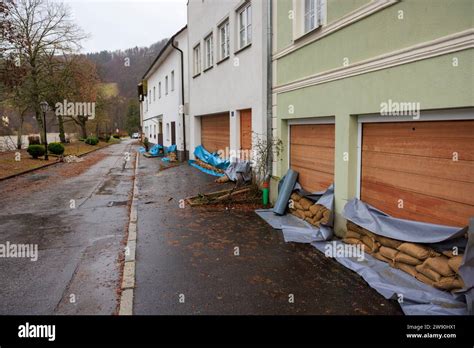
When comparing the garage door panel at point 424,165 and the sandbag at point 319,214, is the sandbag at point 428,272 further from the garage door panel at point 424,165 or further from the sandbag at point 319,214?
the sandbag at point 319,214

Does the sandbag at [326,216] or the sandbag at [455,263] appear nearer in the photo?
the sandbag at [455,263]

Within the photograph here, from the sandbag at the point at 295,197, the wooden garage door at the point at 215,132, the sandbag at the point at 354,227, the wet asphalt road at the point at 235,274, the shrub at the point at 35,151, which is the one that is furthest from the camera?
the shrub at the point at 35,151

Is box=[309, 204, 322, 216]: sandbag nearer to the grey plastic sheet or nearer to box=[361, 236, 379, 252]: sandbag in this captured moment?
A: the grey plastic sheet

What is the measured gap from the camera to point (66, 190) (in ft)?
44.5

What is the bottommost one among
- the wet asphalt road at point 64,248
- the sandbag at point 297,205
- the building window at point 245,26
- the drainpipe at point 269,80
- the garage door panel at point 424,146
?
the wet asphalt road at point 64,248

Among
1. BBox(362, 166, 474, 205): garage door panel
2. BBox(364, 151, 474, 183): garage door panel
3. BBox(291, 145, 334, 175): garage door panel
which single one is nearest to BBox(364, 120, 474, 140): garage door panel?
BBox(364, 151, 474, 183): garage door panel

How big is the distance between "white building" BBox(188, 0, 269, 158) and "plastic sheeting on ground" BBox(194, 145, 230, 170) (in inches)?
12.4

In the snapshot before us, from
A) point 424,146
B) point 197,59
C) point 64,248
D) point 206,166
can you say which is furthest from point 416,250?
point 197,59

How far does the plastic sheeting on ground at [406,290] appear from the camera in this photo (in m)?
4.16

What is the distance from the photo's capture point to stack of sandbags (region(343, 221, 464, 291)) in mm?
4320

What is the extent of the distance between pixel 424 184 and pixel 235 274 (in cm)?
282

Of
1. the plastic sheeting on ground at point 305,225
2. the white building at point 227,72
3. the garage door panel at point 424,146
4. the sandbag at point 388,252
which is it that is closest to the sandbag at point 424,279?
the sandbag at point 388,252

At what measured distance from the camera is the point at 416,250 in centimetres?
483

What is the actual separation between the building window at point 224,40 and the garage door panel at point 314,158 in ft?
20.2
